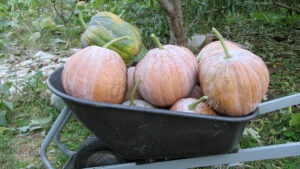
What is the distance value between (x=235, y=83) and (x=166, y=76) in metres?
0.29

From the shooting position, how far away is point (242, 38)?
4.62m

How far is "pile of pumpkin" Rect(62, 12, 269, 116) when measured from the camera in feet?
5.55

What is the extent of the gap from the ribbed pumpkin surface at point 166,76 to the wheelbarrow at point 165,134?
0.14 metres

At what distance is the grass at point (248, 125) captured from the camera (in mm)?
2781

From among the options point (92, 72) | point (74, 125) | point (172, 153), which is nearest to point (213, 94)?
point (172, 153)

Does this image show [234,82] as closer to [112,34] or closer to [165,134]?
[165,134]

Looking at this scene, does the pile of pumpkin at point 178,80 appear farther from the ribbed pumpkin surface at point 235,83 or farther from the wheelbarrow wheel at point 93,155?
the wheelbarrow wheel at point 93,155

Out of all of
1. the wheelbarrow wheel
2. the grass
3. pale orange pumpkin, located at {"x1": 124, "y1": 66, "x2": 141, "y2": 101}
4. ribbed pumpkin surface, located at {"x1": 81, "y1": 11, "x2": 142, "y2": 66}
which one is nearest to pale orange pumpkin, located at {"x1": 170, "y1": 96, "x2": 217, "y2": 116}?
pale orange pumpkin, located at {"x1": 124, "y1": 66, "x2": 141, "y2": 101}

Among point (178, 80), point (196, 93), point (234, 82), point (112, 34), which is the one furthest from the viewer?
point (112, 34)

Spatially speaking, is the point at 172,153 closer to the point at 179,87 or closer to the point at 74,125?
the point at 179,87

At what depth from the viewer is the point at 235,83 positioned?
1.68 metres

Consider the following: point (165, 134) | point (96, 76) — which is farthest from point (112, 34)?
point (165, 134)

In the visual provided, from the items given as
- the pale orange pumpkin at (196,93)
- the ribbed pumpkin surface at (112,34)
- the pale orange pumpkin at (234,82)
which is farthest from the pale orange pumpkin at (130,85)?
the pale orange pumpkin at (234,82)

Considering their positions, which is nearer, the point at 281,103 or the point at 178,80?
the point at 178,80
